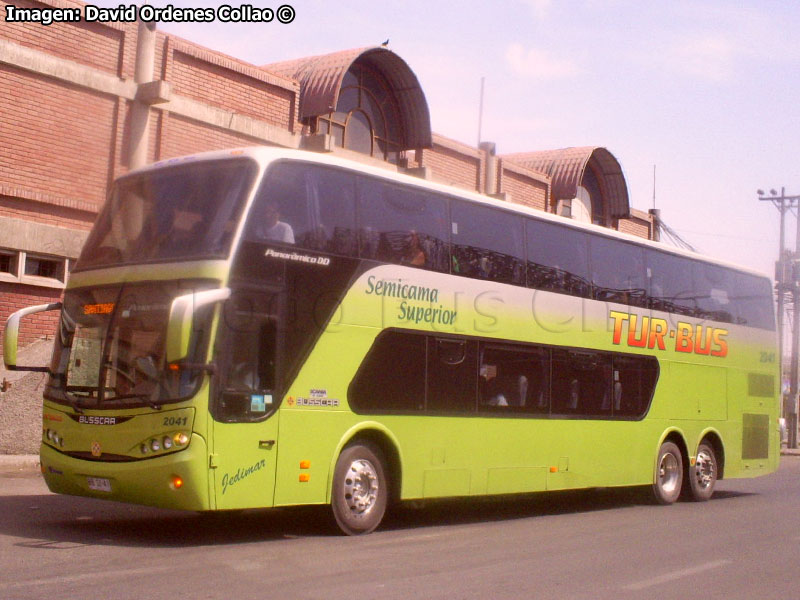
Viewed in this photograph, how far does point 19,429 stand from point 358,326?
9473 mm

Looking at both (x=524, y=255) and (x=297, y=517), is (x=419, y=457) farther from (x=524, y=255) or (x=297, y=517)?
(x=524, y=255)

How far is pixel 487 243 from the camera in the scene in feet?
43.1

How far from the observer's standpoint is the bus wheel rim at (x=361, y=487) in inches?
440

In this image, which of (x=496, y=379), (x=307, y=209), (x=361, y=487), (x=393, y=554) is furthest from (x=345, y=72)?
→ (x=393, y=554)

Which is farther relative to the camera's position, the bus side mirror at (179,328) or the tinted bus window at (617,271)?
the tinted bus window at (617,271)

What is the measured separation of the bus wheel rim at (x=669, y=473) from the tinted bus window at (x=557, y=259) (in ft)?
12.2

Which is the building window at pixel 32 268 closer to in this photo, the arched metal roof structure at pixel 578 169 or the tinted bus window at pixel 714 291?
the tinted bus window at pixel 714 291

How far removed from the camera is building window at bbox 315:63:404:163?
86.4 ft

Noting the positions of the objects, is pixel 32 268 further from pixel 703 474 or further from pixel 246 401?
pixel 703 474

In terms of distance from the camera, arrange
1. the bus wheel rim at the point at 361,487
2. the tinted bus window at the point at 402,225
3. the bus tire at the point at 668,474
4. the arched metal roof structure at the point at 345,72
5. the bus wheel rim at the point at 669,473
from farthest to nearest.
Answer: the arched metal roof structure at the point at 345,72 < the bus wheel rim at the point at 669,473 < the bus tire at the point at 668,474 < the tinted bus window at the point at 402,225 < the bus wheel rim at the point at 361,487

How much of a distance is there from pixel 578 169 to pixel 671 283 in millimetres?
17955

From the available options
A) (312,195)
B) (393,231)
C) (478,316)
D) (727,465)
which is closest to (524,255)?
(478,316)

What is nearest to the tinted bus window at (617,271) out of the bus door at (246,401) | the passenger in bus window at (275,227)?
the passenger in bus window at (275,227)

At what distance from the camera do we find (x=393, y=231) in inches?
466
